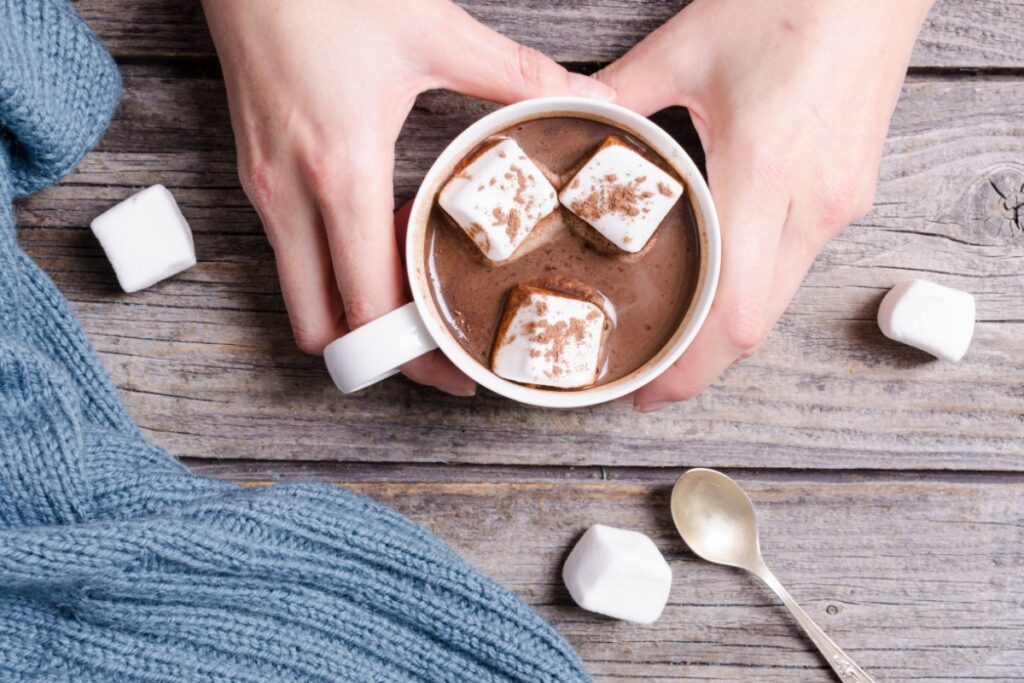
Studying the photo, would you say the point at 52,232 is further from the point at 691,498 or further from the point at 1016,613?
the point at 1016,613

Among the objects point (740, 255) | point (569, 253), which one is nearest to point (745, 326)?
point (740, 255)

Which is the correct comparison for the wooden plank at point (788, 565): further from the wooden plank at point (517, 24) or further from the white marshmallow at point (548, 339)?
the wooden plank at point (517, 24)

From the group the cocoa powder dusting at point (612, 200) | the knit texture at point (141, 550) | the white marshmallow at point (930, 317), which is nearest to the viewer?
the cocoa powder dusting at point (612, 200)

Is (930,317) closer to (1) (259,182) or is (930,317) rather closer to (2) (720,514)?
(2) (720,514)

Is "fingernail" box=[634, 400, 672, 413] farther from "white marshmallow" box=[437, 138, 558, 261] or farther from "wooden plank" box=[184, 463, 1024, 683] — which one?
"white marshmallow" box=[437, 138, 558, 261]

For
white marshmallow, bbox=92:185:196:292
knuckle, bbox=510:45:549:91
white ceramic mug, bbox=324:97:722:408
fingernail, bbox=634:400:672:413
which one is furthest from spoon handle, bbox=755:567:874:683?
white marshmallow, bbox=92:185:196:292

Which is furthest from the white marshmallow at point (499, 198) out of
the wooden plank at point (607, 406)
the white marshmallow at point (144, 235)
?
the white marshmallow at point (144, 235)

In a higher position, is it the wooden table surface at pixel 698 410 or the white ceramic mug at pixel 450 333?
the white ceramic mug at pixel 450 333
